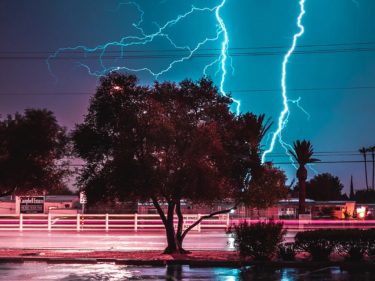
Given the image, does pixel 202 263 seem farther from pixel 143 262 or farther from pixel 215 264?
pixel 143 262

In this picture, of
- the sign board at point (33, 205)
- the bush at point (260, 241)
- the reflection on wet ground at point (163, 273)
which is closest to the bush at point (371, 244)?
the reflection on wet ground at point (163, 273)

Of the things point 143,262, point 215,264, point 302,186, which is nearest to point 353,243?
point 215,264

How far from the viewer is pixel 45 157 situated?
17859 mm

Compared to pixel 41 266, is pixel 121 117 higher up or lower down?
higher up

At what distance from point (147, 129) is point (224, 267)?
518cm

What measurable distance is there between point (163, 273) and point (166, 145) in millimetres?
4137

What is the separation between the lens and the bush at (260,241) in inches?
614

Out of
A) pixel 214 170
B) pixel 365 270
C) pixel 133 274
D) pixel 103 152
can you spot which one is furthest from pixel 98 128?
pixel 365 270

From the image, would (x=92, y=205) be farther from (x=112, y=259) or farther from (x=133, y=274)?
(x=133, y=274)

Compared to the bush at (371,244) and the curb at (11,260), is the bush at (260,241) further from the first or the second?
the curb at (11,260)

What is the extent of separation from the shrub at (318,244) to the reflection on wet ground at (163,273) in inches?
41.4

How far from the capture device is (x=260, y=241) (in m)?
15.6

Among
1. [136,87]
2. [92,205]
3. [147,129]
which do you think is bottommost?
[92,205]

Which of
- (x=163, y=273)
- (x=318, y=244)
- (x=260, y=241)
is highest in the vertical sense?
(x=260, y=241)
